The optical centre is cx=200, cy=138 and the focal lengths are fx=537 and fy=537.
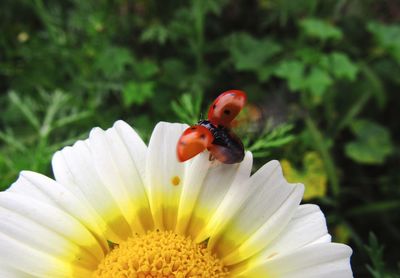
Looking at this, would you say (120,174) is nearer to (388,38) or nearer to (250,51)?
(250,51)

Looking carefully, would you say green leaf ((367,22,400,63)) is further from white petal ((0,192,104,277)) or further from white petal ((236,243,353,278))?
white petal ((0,192,104,277))

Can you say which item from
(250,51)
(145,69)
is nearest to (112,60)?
(145,69)

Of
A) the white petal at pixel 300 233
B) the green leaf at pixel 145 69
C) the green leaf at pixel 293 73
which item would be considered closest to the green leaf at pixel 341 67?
the green leaf at pixel 293 73

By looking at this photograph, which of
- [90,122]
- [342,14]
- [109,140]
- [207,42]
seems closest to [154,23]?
[207,42]

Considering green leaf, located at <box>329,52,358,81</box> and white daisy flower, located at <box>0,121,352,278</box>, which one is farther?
green leaf, located at <box>329,52,358,81</box>

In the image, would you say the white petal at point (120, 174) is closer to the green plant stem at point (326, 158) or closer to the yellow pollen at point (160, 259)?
the yellow pollen at point (160, 259)

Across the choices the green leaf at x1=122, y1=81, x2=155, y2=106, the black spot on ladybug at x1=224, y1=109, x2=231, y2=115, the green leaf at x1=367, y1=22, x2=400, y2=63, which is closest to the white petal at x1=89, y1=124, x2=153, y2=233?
the black spot on ladybug at x1=224, y1=109, x2=231, y2=115

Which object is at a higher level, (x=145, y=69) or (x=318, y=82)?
(x=145, y=69)
